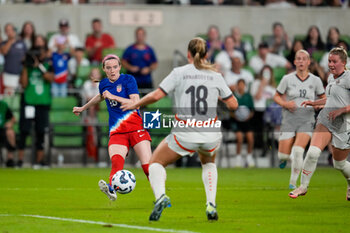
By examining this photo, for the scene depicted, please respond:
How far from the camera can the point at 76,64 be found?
76.4 feet

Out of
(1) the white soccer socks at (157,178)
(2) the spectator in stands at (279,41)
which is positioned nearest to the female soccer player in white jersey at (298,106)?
(1) the white soccer socks at (157,178)

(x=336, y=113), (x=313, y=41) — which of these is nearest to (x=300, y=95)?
(x=336, y=113)

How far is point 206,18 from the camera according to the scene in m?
26.5

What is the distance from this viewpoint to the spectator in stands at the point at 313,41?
24.9 meters

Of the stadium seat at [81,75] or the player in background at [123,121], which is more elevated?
the player in background at [123,121]

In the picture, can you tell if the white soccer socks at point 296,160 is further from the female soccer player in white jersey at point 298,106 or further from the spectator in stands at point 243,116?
the spectator in stands at point 243,116

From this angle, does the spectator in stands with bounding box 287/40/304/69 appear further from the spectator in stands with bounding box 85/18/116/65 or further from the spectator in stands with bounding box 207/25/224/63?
the spectator in stands with bounding box 85/18/116/65

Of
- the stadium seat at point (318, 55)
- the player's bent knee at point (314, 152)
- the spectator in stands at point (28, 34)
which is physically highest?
the spectator in stands at point (28, 34)

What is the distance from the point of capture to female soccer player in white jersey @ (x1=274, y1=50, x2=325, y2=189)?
1420cm

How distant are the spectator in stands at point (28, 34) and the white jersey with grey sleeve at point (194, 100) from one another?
44.5 ft

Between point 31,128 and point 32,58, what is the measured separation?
6.43 ft

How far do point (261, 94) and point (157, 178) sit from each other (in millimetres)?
14254

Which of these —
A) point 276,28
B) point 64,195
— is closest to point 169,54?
point 276,28

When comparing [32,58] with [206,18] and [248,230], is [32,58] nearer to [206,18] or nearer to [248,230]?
[206,18]
